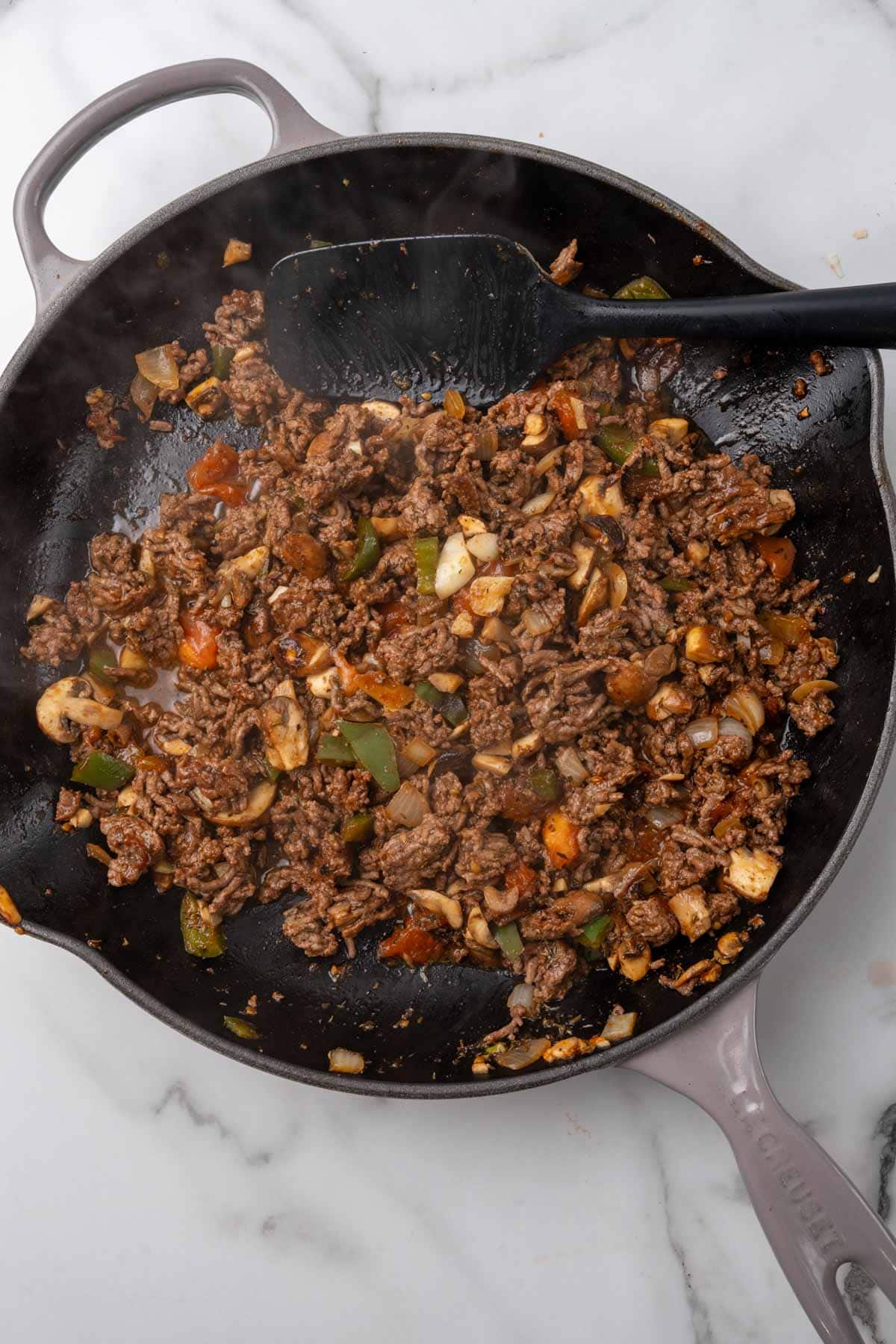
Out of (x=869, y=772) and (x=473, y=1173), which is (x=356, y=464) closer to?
(x=869, y=772)

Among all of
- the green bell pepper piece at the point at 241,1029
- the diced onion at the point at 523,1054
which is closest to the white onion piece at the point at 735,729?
the diced onion at the point at 523,1054

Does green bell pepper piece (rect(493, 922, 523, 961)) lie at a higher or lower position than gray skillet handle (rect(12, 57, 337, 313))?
lower

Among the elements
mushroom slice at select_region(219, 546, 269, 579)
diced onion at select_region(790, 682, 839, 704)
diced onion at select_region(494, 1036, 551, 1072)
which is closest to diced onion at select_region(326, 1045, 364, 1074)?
diced onion at select_region(494, 1036, 551, 1072)

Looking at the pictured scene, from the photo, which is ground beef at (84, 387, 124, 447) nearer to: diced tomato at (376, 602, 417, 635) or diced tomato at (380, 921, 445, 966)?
diced tomato at (376, 602, 417, 635)

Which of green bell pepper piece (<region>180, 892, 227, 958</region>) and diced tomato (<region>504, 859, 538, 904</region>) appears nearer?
diced tomato (<region>504, 859, 538, 904</region>)

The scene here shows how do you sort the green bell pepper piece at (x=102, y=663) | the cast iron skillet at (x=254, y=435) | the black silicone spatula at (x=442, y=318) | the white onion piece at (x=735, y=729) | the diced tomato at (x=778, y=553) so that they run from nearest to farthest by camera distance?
the cast iron skillet at (x=254, y=435) → the black silicone spatula at (x=442, y=318) → the white onion piece at (x=735, y=729) → the diced tomato at (x=778, y=553) → the green bell pepper piece at (x=102, y=663)

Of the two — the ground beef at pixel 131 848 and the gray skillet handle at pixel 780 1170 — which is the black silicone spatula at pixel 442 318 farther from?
the gray skillet handle at pixel 780 1170
